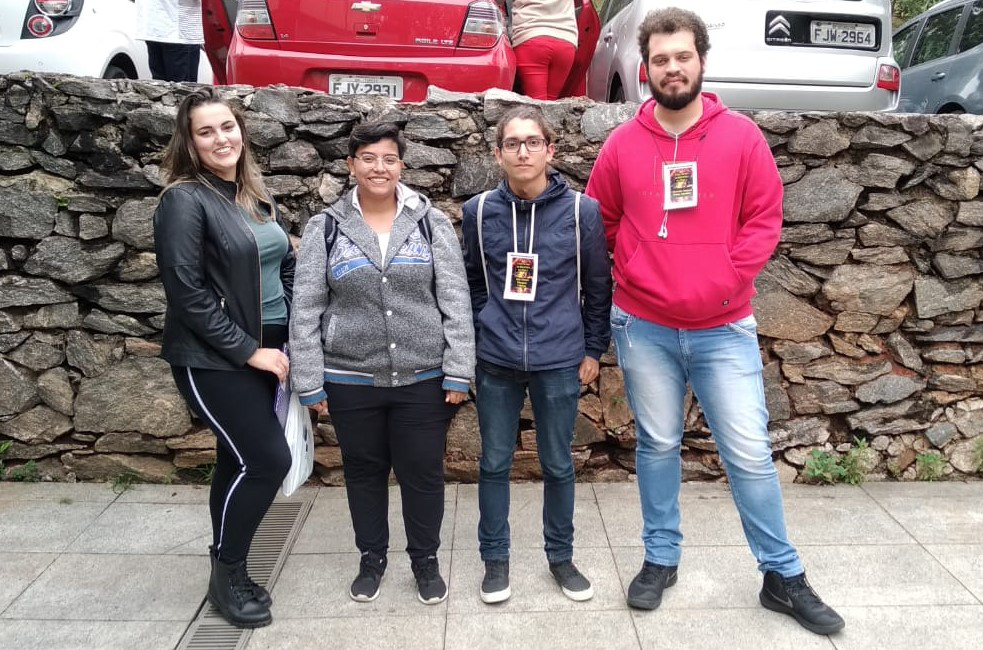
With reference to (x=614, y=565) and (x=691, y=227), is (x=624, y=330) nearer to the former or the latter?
(x=691, y=227)

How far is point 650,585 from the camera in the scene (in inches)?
115

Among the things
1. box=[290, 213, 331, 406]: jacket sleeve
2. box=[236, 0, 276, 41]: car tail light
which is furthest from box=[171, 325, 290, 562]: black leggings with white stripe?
box=[236, 0, 276, 41]: car tail light

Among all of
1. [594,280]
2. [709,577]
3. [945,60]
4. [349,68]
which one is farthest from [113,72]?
[945,60]

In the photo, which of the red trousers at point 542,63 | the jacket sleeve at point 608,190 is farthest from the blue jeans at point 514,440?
the red trousers at point 542,63

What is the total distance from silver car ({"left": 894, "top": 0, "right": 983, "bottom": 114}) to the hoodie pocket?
193 inches

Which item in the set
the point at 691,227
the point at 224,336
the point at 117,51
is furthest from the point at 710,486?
the point at 117,51

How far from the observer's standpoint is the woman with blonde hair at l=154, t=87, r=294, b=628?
2512 millimetres

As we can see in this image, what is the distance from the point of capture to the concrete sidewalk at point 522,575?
108 inches

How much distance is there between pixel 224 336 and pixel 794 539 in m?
2.43

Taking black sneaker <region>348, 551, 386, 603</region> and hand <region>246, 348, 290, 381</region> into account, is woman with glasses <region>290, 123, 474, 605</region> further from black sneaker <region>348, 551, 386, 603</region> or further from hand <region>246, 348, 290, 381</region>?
black sneaker <region>348, 551, 386, 603</region>

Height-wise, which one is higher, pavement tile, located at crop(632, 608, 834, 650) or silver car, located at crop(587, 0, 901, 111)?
silver car, located at crop(587, 0, 901, 111)

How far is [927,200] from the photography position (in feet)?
12.7

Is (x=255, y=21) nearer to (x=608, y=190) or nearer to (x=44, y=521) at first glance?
(x=608, y=190)

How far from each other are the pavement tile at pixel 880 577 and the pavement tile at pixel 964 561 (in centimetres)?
3
